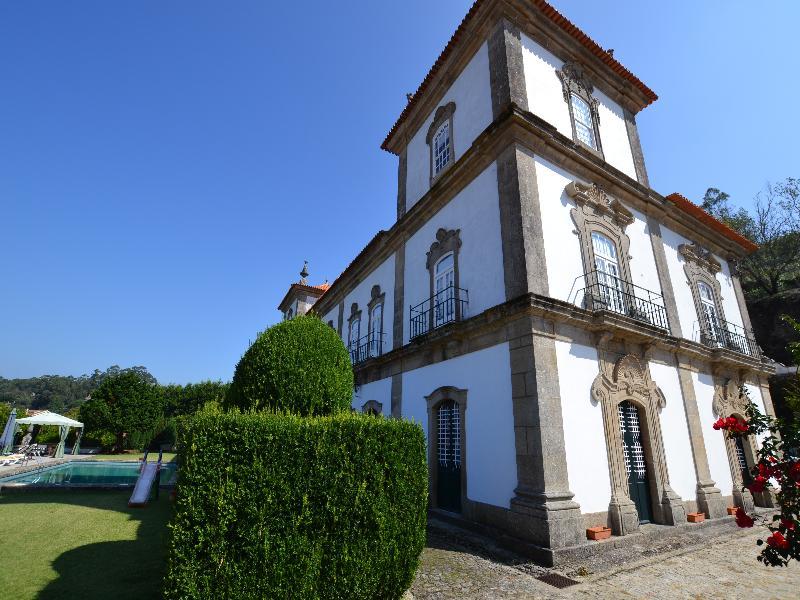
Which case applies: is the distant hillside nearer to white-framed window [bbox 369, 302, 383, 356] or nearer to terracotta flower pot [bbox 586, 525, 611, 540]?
white-framed window [bbox 369, 302, 383, 356]

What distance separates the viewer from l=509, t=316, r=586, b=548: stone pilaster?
6238 mm

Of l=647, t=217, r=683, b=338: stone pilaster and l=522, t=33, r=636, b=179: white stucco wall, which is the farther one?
l=647, t=217, r=683, b=338: stone pilaster

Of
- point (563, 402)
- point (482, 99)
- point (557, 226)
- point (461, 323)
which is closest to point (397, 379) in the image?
point (461, 323)

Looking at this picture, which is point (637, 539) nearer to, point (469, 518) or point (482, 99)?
point (469, 518)

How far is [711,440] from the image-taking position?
32.7 feet

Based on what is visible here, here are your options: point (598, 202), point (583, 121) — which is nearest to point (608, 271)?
point (598, 202)

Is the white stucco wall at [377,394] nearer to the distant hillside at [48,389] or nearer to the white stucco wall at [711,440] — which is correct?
the white stucco wall at [711,440]

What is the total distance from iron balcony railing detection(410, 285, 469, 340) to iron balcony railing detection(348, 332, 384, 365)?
2768 mm

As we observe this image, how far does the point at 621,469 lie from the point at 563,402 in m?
1.91

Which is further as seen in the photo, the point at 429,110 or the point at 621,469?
the point at 429,110

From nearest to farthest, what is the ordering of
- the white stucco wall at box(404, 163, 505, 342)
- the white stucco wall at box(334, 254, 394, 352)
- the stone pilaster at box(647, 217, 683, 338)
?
the white stucco wall at box(404, 163, 505, 342), the stone pilaster at box(647, 217, 683, 338), the white stucco wall at box(334, 254, 394, 352)

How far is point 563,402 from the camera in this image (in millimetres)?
7168

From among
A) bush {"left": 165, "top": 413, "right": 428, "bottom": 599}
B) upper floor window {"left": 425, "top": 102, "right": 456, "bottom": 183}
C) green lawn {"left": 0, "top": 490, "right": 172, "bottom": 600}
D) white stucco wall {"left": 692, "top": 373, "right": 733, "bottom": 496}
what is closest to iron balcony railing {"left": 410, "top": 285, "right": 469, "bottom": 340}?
upper floor window {"left": 425, "top": 102, "right": 456, "bottom": 183}

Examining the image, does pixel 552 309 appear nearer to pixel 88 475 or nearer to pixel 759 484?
pixel 759 484
